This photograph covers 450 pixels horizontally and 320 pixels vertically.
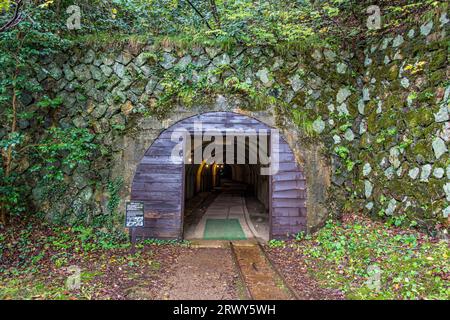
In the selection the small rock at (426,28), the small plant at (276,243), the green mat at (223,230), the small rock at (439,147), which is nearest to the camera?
the small rock at (439,147)

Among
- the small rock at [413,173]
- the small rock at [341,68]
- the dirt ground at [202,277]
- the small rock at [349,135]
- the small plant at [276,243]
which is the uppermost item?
the small rock at [341,68]

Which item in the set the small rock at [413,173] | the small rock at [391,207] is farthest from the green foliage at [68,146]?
the small rock at [413,173]

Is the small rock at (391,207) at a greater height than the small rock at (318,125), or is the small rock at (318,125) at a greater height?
the small rock at (318,125)

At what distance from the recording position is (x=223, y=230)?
7.70m

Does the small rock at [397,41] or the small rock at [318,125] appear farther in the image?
the small rock at [318,125]

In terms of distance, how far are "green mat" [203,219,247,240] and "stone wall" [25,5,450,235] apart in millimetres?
1965

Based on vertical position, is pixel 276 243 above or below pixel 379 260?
below

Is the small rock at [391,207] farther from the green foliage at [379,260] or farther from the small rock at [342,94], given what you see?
the small rock at [342,94]

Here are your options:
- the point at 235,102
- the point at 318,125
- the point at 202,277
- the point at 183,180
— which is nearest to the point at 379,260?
the point at 202,277

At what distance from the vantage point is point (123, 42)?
678 centimetres

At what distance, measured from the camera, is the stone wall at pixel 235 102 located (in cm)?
650

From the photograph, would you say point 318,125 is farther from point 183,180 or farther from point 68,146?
point 68,146

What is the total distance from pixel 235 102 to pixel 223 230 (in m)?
3.54

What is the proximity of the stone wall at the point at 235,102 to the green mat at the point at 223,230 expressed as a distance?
1965mm
